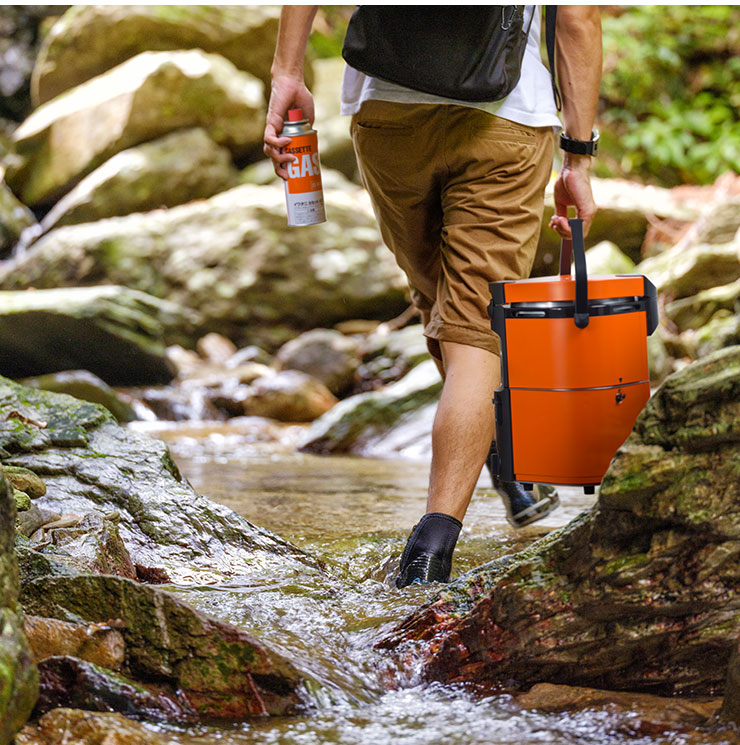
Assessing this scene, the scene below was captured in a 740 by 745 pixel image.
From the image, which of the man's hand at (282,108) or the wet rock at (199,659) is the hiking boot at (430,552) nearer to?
the wet rock at (199,659)

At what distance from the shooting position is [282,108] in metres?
2.88

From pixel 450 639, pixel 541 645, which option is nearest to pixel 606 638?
pixel 541 645

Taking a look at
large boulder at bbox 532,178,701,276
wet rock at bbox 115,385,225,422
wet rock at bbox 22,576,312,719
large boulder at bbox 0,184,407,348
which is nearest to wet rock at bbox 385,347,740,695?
wet rock at bbox 22,576,312,719

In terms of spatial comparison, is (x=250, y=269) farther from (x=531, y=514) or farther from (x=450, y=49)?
(x=450, y=49)

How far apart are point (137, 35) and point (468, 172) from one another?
12337 mm

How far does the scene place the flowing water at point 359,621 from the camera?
5.43 feet

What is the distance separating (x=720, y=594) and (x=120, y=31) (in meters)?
13.7

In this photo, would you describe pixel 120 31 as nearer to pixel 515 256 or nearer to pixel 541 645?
pixel 515 256

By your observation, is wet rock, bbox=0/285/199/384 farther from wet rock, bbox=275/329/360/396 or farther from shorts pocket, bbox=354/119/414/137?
shorts pocket, bbox=354/119/414/137

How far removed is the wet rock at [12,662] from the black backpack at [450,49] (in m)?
1.64

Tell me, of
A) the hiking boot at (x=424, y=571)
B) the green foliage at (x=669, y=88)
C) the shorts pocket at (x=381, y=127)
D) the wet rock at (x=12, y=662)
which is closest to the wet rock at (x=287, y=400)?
the shorts pocket at (x=381, y=127)

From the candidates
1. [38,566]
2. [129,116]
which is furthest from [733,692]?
[129,116]

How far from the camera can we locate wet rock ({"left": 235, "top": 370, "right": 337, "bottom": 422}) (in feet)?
27.5

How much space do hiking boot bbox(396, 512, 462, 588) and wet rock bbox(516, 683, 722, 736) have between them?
24.7 inches
